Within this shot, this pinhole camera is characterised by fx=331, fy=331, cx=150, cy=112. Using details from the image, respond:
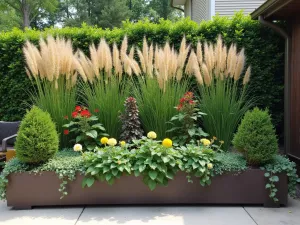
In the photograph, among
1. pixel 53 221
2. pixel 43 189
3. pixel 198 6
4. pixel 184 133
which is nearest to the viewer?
pixel 53 221

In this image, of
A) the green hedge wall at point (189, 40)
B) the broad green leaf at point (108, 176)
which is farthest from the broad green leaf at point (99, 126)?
the green hedge wall at point (189, 40)

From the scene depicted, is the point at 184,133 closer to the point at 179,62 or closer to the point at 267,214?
the point at 179,62

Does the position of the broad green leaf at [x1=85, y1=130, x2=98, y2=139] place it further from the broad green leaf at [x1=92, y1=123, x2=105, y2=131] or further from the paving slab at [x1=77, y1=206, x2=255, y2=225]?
the paving slab at [x1=77, y1=206, x2=255, y2=225]

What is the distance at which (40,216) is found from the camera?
3188 mm

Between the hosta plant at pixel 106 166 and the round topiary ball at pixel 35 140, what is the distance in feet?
1.35

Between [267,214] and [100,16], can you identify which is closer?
[267,214]

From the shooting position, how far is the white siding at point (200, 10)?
28.1 ft

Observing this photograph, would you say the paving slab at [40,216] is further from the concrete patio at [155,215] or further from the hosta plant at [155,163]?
the hosta plant at [155,163]

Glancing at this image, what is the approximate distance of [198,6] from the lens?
10273 mm

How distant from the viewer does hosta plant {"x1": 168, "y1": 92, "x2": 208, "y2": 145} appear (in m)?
4.01

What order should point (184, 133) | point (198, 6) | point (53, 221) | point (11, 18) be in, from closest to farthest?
1. point (53, 221)
2. point (184, 133)
3. point (198, 6)
4. point (11, 18)

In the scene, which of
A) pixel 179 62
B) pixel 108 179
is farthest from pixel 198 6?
pixel 108 179

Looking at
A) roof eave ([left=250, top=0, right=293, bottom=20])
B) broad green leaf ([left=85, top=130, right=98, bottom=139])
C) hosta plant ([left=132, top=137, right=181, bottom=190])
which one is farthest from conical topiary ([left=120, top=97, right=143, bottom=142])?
roof eave ([left=250, top=0, right=293, bottom=20])

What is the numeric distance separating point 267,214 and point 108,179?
157cm
